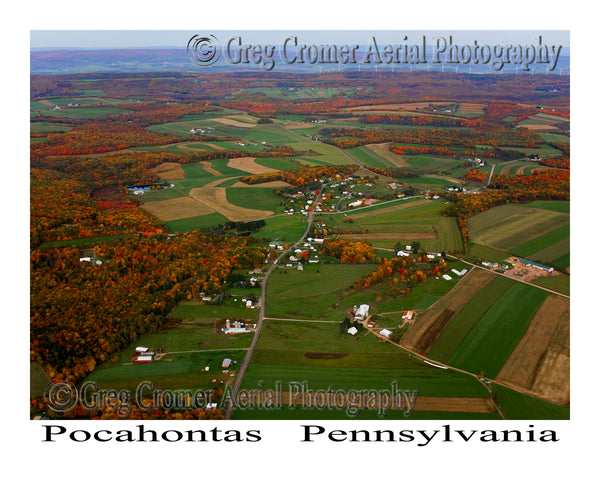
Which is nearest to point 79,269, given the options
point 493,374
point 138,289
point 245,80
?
point 138,289

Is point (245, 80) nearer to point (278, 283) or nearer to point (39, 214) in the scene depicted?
point (39, 214)

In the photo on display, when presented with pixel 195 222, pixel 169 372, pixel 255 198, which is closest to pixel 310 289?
pixel 169 372

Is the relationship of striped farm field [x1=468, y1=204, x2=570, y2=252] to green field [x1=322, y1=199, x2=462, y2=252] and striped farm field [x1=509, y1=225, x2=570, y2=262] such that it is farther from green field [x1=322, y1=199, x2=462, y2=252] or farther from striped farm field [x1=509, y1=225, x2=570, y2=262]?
green field [x1=322, y1=199, x2=462, y2=252]

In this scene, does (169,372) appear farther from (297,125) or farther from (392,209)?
(297,125)

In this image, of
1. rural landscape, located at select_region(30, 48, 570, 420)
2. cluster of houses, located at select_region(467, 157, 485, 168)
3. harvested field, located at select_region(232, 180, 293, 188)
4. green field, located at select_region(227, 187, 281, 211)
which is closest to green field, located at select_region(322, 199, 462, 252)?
rural landscape, located at select_region(30, 48, 570, 420)

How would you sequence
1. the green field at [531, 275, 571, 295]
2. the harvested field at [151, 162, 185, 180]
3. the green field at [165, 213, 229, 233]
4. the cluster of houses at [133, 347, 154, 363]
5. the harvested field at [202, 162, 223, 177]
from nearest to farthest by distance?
the cluster of houses at [133, 347, 154, 363] < the green field at [531, 275, 571, 295] < the green field at [165, 213, 229, 233] < the harvested field at [151, 162, 185, 180] < the harvested field at [202, 162, 223, 177]
